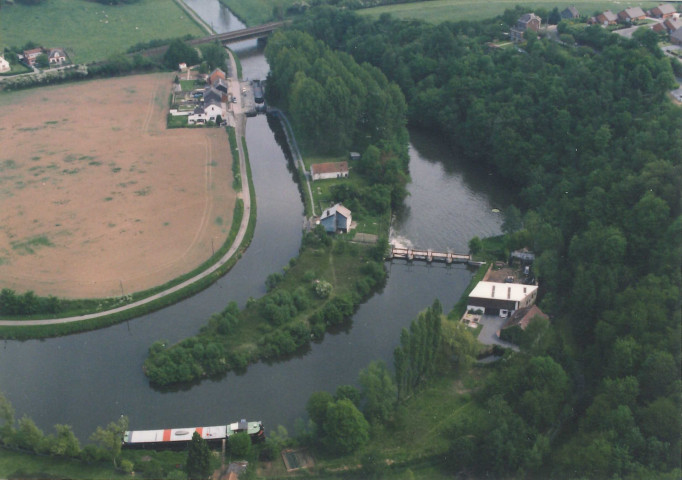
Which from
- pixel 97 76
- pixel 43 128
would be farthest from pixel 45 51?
pixel 43 128

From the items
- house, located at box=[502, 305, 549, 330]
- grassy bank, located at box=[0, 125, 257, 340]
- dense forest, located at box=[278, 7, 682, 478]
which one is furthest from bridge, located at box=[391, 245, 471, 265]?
grassy bank, located at box=[0, 125, 257, 340]

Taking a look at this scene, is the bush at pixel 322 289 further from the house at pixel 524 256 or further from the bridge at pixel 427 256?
the house at pixel 524 256

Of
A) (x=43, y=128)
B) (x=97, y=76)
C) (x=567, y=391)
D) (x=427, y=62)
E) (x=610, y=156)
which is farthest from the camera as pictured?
(x=97, y=76)

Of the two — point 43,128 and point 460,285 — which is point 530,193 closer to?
point 460,285

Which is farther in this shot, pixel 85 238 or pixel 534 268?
pixel 85 238

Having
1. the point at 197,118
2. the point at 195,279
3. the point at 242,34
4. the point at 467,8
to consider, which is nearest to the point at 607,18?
the point at 467,8

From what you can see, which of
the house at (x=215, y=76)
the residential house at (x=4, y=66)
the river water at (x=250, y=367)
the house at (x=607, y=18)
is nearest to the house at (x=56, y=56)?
the residential house at (x=4, y=66)
